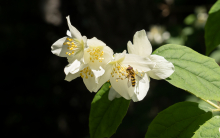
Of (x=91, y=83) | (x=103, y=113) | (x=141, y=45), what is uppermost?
(x=141, y=45)

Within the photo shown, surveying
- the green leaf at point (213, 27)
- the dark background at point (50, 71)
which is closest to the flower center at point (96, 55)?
the green leaf at point (213, 27)

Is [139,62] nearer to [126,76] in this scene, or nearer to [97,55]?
[126,76]

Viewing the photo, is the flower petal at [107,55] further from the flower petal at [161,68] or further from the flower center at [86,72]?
the flower petal at [161,68]

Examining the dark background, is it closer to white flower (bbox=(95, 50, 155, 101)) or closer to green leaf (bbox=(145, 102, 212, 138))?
white flower (bbox=(95, 50, 155, 101))

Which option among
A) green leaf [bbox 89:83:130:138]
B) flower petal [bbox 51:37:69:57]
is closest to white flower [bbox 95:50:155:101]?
green leaf [bbox 89:83:130:138]

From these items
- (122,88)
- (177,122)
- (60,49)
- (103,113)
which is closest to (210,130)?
(177,122)

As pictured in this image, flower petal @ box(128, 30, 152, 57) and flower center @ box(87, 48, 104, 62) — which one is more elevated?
flower petal @ box(128, 30, 152, 57)
